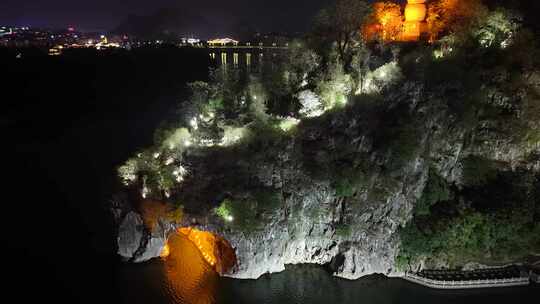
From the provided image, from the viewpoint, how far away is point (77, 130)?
82.5 m

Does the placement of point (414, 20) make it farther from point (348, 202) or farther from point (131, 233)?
point (131, 233)

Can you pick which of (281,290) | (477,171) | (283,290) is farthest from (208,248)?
(477,171)

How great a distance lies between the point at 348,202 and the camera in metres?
36.2

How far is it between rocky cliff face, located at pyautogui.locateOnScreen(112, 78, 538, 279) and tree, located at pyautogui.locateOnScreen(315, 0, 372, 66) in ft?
31.9

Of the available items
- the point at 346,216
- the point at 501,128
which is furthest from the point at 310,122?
the point at 501,128

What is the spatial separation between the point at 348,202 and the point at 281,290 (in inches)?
355

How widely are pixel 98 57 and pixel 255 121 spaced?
284 feet

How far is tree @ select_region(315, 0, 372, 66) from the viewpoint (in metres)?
43.6

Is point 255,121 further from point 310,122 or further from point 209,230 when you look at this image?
point 209,230

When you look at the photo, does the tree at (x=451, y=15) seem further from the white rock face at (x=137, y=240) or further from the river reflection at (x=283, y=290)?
the white rock face at (x=137, y=240)

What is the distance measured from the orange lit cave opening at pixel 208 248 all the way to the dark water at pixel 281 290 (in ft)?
3.24

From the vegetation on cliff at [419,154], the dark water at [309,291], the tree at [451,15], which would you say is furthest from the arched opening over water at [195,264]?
the tree at [451,15]

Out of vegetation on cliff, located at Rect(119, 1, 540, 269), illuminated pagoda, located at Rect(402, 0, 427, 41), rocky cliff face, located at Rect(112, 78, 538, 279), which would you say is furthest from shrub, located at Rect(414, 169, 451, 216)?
illuminated pagoda, located at Rect(402, 0, 427, 41)

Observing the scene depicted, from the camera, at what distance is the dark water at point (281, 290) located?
32.6m
